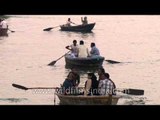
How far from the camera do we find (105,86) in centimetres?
980

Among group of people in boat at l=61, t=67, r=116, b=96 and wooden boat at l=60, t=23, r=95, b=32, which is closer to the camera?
group of people in boat at l=61, t=67, r=116, b=96

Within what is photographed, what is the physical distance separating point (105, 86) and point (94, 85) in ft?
1.19

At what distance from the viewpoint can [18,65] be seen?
21.1 metres

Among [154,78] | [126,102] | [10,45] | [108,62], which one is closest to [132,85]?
[154,78]

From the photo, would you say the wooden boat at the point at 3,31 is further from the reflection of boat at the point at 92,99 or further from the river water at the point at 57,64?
the reflection of boat at the point at 92,99

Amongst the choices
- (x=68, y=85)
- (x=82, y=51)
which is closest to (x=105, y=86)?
(x=68, y=85)

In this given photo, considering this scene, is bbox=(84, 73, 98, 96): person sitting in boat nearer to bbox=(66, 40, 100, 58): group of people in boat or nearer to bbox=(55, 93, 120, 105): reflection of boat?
bbox=(55, 93, 120, 105): reflection of boat

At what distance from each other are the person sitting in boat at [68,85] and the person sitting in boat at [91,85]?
0.37 meters

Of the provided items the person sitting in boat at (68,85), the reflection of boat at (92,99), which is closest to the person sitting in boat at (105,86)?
the reflection of boat at (92,99)

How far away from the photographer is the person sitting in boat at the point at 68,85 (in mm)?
10336

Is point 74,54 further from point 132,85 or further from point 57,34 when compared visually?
point 57,34

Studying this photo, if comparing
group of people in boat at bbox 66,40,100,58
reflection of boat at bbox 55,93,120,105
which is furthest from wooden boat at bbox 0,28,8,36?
reflection of boat at bbox 55,93,120,105

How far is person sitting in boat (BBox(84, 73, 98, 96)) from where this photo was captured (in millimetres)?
9936

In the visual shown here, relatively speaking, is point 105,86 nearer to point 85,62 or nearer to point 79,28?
point 85,62
